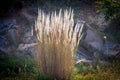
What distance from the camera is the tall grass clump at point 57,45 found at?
5.03 m

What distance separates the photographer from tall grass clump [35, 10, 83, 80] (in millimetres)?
5027

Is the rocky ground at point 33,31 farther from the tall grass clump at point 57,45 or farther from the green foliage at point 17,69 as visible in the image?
the tall grass clump at point 57,45

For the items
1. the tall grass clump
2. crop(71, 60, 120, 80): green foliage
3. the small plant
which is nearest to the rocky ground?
crop(71, 60, 120, 80): green foliage

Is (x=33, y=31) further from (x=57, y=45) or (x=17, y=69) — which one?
(x=57, y=45)

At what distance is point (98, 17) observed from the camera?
29.4 feet

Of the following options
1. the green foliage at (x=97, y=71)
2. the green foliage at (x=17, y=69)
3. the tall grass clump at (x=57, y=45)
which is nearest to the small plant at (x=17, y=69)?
the green foliage at (x=17, y=69)

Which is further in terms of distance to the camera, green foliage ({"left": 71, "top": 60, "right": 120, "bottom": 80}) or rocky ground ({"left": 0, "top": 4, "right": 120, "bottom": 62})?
rocky ground ({"left": 0, "top": 4, "right": 120, "bottom": 62})

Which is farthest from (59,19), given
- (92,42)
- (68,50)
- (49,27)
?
(92,42)

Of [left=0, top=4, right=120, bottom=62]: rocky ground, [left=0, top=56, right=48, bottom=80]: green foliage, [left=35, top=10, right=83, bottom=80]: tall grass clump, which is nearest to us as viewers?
[left=35, top=10, right=83, bottom=80]: tall grass clump

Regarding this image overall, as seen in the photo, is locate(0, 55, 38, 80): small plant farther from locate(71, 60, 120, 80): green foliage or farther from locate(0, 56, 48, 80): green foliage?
locate(71, 60, 120, 80): green foliage

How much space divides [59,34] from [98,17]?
4184mm

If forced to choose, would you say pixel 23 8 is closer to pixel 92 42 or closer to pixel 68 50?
pixel 92 42

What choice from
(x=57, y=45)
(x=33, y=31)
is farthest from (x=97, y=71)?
(x=33, y=31)

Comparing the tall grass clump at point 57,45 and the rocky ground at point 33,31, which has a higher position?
the tall grass clump at point 57,45
